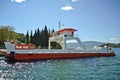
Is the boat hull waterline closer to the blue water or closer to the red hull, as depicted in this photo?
the red hull

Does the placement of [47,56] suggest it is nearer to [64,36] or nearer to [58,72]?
[64,36]

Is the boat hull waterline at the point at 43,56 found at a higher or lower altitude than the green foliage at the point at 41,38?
lower

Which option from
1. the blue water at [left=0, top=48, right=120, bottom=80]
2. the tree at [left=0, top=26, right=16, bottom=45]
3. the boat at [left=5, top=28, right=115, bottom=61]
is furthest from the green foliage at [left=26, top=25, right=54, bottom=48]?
the blue water at [left=0, top=48, right=120, bottom=80]

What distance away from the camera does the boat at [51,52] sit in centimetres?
4488

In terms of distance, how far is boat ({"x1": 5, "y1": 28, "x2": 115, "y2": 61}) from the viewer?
147 feet

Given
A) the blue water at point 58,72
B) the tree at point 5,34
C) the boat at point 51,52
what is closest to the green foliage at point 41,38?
the tree at point 5,34

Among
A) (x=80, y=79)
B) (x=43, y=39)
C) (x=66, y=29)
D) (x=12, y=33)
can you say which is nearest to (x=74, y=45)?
(x=43, y=39)

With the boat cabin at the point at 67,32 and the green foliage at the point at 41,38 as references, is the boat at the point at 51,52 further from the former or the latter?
the green foliage at the point at 41,38

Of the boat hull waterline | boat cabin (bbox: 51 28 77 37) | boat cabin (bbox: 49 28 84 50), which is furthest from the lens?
boat cabin (bbox: 51 28 77 37)

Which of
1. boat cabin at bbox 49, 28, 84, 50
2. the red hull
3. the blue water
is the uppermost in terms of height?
boat cabin at bbox 49, 28, 84, 50

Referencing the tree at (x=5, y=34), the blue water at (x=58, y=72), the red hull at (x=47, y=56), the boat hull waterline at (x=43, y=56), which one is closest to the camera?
the blue water at (x=58, y=72)

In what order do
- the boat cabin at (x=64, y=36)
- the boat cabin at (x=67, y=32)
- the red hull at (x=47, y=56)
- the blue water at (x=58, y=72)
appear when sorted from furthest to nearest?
the boat cabin at (x=67, y=32), the boat cabin at (x=64, y=36), the red hull at (x=47, y=56), the blue water at (x=58, y=72)

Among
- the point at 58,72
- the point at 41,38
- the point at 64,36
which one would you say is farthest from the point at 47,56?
the point at 41,38

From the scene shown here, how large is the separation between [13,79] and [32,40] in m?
62.3
